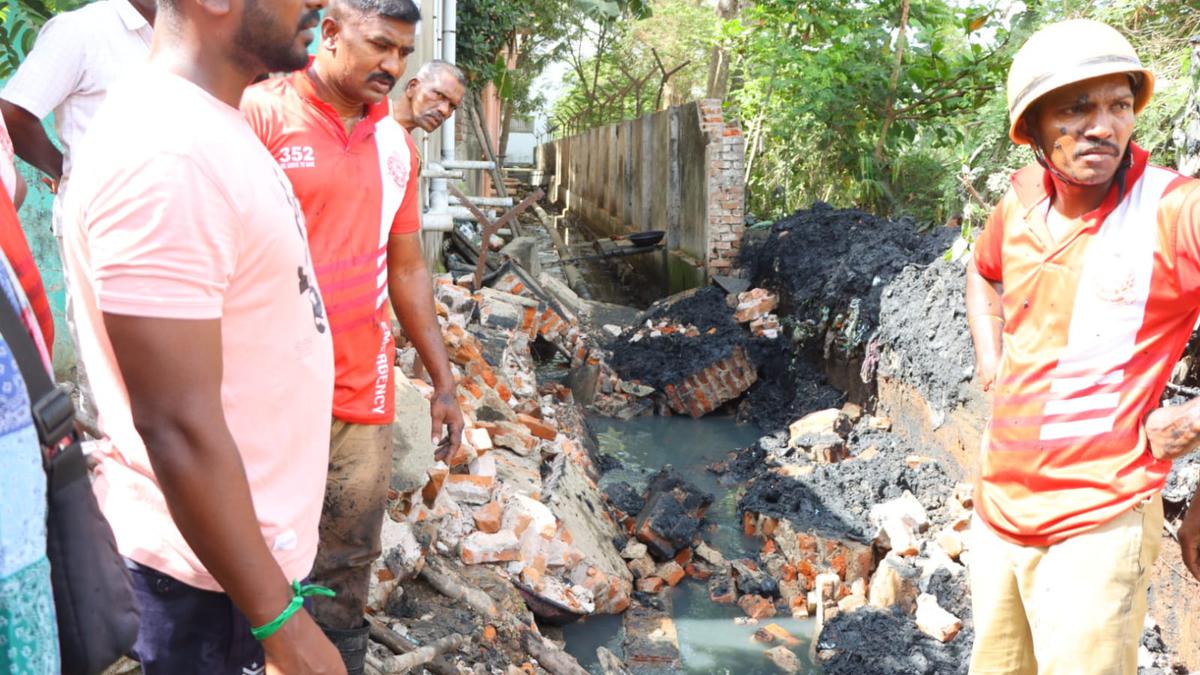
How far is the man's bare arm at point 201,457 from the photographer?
1.30 m

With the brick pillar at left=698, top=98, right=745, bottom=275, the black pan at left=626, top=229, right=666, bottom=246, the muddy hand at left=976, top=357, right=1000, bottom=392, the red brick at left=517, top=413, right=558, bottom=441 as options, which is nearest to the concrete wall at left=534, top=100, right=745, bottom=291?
the brick pillar at left=698, top=98, right=745, bottom=275

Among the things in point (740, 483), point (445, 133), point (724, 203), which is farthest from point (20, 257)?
point (724, 203)

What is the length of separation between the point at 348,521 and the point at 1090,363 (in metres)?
1.87

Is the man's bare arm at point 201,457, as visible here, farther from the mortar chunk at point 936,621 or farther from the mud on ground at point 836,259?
the mud on ground at point 836,259

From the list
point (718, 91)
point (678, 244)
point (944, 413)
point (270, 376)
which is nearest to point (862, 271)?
point (944, 413)

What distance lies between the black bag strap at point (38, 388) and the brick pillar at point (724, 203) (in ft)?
35.9

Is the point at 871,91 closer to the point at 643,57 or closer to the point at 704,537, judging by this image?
the point at 704,537

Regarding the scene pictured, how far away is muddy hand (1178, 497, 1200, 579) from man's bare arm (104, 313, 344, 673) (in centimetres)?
192

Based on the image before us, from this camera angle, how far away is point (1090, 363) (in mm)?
2256

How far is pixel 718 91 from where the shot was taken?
18.2m

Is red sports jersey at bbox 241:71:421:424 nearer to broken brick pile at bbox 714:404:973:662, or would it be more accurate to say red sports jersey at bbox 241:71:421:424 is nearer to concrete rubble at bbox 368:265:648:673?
concrete rubble at bbox 368:265:648:673

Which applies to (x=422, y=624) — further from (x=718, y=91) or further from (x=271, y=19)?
(x=718, y=91)

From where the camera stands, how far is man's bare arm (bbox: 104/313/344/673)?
4.27 ft

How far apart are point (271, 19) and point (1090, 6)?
283 inches
